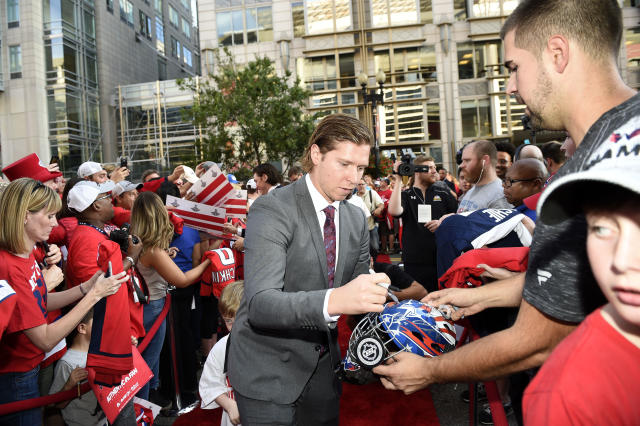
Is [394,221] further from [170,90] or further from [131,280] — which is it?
[170,90]

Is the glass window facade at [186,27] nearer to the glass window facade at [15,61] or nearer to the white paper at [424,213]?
the glass window facade at [15,61]

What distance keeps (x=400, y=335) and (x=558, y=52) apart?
140cm

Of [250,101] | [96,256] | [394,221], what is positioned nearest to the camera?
[96,256]

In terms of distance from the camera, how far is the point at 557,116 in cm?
156

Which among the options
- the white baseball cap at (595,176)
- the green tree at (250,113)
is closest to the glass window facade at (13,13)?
the green tree at (250,113)

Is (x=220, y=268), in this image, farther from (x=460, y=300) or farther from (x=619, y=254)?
(x=619, y=254)

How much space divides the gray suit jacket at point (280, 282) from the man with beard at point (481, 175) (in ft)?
9.82

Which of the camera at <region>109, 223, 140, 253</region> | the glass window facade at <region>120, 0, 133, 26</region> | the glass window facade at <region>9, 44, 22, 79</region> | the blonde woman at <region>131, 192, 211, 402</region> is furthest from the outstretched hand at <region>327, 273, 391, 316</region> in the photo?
the glass window facade at <region>120, 0, 133, 26</region>

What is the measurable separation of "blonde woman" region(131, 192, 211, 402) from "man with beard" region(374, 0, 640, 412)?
3347mm

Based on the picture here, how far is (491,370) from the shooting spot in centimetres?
165

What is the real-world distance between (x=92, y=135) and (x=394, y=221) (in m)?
25.3

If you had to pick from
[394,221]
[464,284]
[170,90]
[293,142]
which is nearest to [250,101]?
[293,142]

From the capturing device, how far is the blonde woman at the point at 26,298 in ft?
8.82

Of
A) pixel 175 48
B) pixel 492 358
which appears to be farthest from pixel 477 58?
pixel 492 358
